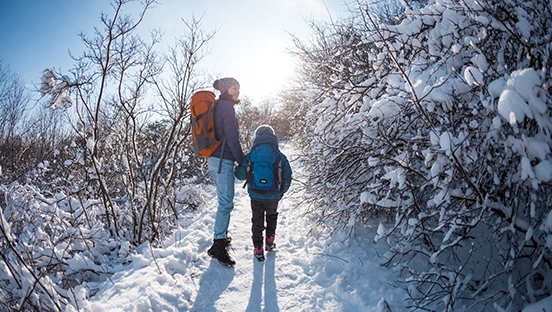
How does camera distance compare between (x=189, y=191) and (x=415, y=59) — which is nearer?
(x=415, y=59)

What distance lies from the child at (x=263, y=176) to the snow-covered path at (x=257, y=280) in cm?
43

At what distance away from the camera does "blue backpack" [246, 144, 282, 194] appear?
122 inches

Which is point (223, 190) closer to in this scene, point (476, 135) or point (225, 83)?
point (225, 83)

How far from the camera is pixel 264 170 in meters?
3.09

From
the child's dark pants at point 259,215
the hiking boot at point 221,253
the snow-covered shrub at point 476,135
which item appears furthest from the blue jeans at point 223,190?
the snow-covered shrub at point 476,135

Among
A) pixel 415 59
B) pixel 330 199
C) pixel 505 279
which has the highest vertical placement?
pixel 415 59

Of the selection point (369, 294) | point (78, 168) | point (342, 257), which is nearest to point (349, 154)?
point (342, 257)

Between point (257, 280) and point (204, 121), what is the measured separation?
1.83 metres

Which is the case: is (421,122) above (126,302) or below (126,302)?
above

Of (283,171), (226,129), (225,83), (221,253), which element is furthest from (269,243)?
(225,83)

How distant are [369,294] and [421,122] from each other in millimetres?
1654

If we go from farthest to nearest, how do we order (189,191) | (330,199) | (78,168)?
(189,191) → (78,168) → (330,199)

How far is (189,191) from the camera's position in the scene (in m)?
6.11

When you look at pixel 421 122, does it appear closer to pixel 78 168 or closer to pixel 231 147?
pixel 231 147
